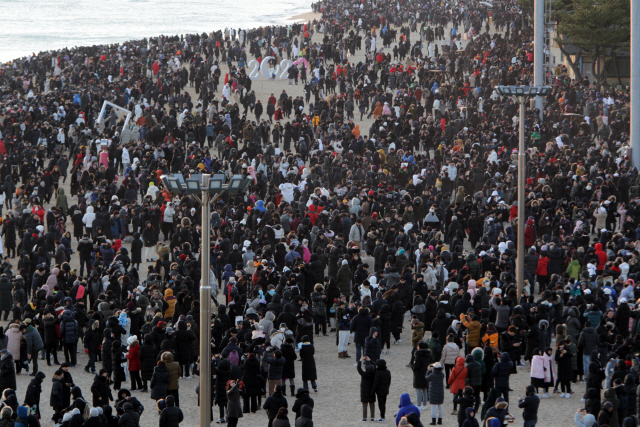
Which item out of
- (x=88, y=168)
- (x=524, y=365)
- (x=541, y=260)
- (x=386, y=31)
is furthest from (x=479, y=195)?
(x=386, y=31)

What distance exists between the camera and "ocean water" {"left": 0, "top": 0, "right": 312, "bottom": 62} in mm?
102562

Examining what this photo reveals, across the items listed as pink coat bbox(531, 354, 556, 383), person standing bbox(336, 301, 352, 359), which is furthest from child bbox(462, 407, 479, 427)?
person standing bbox(336, 301, 352, 359)

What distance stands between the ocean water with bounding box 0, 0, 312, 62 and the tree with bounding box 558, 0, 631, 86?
59.5m

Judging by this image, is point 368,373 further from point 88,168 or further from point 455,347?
point 88,168

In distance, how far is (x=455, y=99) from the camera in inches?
1517

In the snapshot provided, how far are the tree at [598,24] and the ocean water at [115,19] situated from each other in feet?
195

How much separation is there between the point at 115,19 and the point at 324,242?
356 ft

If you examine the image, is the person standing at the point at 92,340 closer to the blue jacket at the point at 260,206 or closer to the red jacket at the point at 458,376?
the red jacket at the point at 458,376

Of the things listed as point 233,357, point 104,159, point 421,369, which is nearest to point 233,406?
point 233,357

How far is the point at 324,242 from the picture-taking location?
73.2 ft

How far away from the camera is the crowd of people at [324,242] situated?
1525cm

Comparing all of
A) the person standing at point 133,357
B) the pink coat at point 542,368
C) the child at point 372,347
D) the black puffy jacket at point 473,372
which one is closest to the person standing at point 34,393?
the person standing at point 133,357

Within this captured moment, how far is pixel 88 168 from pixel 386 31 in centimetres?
2793

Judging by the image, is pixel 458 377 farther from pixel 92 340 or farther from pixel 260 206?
pixel 260 206
